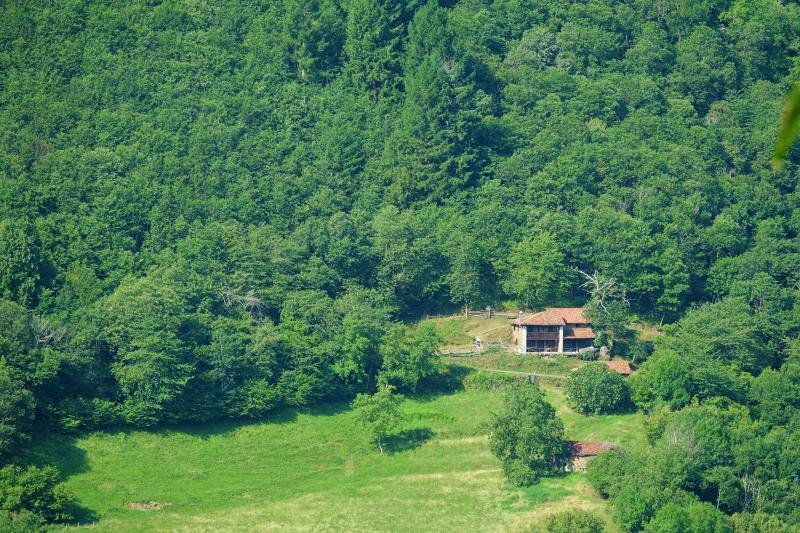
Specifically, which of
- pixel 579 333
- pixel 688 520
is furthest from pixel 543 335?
pixel 688 520

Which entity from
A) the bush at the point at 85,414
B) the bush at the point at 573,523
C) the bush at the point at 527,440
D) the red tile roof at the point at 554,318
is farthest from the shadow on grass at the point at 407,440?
the bush at the point at 85,414

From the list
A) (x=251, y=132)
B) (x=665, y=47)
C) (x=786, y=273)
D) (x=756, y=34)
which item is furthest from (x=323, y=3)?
Result: (x=786, y=273)

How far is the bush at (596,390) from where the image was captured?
7300cm

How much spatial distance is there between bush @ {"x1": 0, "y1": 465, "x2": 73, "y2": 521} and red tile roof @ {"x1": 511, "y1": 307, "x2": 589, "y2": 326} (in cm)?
3493

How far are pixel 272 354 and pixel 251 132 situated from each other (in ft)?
92.8

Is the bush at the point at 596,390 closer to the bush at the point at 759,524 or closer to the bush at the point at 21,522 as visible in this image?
the bush at the point at 759,524

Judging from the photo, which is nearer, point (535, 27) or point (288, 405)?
point (288, 405)

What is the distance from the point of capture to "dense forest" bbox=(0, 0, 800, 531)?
6975 centimetres

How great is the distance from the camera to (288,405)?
2955 inches

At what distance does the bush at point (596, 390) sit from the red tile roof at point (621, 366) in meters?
2.32

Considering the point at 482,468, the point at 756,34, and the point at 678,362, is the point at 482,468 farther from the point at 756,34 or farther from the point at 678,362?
the point at 756,34

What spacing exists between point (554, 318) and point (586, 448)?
14.6 metres

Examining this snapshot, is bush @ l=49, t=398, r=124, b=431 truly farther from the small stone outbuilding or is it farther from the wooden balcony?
the wooden balcony

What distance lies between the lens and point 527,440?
66375 mm
